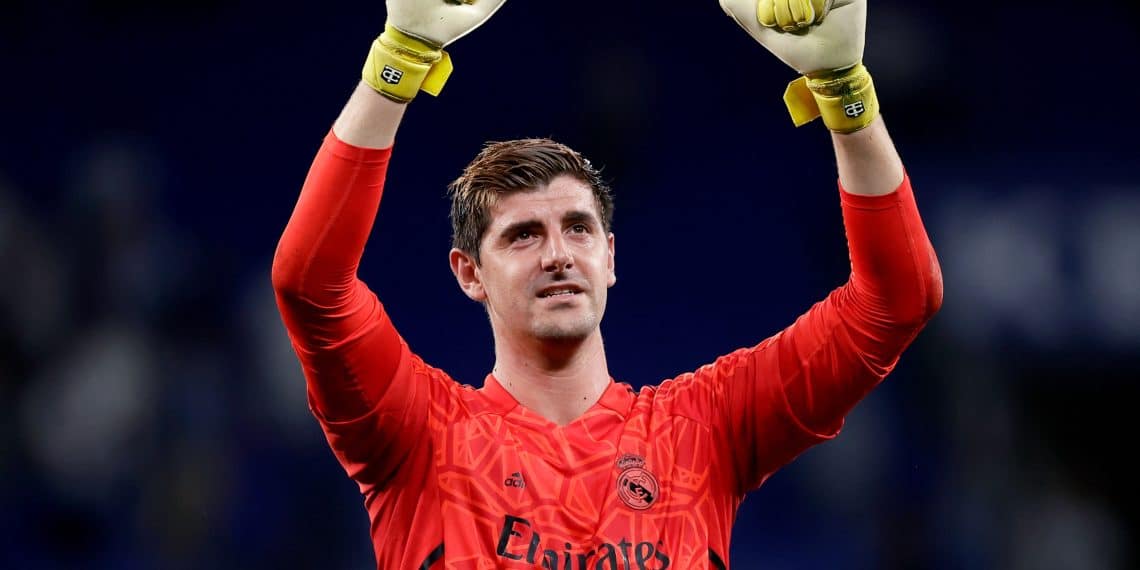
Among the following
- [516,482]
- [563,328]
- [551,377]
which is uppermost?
[563,328]

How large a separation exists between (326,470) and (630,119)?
191cm

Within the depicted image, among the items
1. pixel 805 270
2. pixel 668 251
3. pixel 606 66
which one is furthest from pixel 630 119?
pixel 805 270

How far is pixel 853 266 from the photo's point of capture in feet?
7.84

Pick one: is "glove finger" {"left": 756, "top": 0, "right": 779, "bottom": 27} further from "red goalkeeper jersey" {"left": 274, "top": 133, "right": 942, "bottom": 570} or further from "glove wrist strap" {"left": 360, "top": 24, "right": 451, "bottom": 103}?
"glove wrist strap" {"left": 360, "top": 24, "right": 451, "bottom": 103}

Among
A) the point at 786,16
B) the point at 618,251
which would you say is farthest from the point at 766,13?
the point at 618,251

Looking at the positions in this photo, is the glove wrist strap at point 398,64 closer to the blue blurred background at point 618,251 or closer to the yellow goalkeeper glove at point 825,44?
the yellow goalkeeper glove at point 825,44

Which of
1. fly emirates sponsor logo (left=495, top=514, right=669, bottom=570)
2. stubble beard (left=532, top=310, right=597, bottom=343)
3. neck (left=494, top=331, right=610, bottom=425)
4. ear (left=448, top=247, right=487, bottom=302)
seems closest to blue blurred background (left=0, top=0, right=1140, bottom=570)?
ear (left=448, top=247, right=487, bottom=302)

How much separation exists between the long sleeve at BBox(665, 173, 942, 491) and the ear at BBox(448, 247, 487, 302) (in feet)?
1.72

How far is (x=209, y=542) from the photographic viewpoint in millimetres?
4383

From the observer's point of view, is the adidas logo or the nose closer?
the adidas logo

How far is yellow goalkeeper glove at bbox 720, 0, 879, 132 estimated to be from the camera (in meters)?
2.21

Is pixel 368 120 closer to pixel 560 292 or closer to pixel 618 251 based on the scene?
pixel 560 292

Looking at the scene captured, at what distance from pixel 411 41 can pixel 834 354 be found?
40.8 inches

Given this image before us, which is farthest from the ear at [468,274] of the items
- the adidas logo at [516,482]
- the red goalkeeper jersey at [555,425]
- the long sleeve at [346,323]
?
the adidas logo at [516,482]
